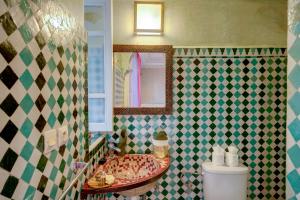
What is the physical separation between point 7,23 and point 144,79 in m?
1.61

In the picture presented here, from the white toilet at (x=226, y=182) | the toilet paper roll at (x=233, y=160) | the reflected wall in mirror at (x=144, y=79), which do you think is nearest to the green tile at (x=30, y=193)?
the reflected wall in mirror at (x=144, y=79)

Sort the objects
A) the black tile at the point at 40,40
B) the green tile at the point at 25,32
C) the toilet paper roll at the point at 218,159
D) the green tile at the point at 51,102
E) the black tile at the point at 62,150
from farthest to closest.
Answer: the toilet paper roll at the point at 218,159 < the black tile at the point at 62,150 < the green tile at the point at 51,102 < the black tile at the point at 40,40 < the green tile at the point at 25,32

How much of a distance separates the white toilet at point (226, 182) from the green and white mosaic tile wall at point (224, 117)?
0.77ft

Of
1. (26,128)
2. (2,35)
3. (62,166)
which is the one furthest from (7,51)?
(62,166)

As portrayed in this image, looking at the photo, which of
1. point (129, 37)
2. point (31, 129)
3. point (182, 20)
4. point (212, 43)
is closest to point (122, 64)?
point (129, 37)

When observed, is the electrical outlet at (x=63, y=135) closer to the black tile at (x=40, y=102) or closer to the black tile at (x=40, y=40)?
the black tile at (x=40, y=102)

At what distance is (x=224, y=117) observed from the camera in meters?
2.34

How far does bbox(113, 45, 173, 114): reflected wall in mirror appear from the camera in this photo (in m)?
2.30

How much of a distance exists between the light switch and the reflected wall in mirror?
1314 millimetres

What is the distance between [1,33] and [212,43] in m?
2.00

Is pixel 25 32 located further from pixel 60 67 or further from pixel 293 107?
pixel 293 107

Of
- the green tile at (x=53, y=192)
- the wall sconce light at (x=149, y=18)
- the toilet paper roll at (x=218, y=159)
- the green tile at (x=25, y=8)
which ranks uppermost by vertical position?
the wall sconce light at (x=149, y=18)

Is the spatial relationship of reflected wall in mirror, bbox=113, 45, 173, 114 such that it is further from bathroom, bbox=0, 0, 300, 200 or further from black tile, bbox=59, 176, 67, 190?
black tile, bbox=59, 176, 67, 190

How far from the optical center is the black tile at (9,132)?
0.71m
